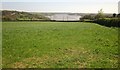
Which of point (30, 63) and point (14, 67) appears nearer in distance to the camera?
point (14, 67)

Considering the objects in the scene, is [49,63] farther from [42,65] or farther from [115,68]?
[115,68]

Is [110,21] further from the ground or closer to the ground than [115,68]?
further from the ground

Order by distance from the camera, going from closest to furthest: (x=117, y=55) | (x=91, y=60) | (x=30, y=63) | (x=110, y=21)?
(x=30, y=63), (x=91, y=60), (x=117, y=55), (x=110, y=21)

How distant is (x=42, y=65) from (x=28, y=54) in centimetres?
256

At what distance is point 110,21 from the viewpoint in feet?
143

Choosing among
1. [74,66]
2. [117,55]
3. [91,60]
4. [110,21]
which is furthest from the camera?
[110,21]

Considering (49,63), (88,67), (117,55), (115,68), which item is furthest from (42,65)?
(117,55)

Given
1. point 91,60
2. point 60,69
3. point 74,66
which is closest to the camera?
point 60,69

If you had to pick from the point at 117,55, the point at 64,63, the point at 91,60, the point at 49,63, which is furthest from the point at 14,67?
the point at 117,55

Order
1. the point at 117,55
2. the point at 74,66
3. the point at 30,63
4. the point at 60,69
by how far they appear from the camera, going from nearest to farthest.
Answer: the point at 60,69 < the point at 74,66 < the point at 30,63 < the point at 117,55

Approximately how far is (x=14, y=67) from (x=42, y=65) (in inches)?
49.6

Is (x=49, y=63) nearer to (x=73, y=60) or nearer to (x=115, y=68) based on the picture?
(x=73, y=60)

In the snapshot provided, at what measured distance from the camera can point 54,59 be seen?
10.4 metres

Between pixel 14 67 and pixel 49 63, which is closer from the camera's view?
pixel 14 67
